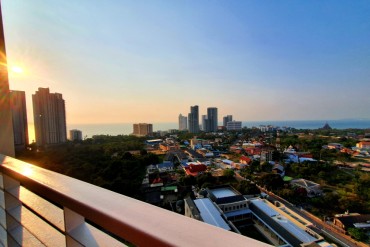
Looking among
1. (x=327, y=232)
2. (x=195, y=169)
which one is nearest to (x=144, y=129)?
(x=195, y=169)

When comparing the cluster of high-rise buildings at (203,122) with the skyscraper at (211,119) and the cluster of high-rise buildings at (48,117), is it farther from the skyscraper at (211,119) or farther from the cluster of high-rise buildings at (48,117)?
the cluster of high-rise buildings at (48,117)

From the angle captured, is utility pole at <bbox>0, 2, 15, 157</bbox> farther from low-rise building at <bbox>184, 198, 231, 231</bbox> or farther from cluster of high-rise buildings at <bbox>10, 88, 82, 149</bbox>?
cluster of high-rise buildings at <bbox>10, 88, 82, 149</bbox>

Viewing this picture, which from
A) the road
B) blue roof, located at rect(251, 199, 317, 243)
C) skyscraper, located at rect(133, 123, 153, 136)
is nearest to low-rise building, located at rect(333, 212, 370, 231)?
the road

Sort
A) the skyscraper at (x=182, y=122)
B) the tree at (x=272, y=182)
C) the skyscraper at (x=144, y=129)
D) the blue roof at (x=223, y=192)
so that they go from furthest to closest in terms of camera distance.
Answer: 1. the skyscraper at (x=182, y=122)
2. the skyscraper at (x=144, y=129)
3. the tree at (x=272, y=182)
4. the blue roof at (x=223, y=192)

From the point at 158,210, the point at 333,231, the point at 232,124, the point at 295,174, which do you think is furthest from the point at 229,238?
the point at 232,124

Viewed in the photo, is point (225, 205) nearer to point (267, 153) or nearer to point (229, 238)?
point (229, 238)

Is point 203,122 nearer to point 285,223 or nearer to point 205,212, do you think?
point 205,212

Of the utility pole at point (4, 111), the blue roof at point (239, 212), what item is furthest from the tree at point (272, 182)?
the utility pole at point (4, 111)
